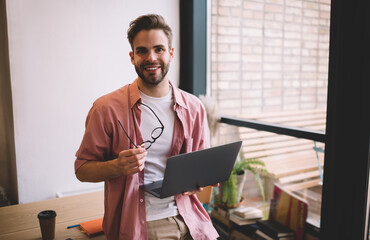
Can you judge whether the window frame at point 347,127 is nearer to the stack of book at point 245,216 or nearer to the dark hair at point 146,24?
the stack of book at point 245,216

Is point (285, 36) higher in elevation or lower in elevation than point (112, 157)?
higher

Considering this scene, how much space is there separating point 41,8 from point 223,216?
2.09m

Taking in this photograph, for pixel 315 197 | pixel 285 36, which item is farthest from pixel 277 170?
pixel 285 36

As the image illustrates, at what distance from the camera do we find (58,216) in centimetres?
188

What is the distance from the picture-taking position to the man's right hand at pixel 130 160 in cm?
133

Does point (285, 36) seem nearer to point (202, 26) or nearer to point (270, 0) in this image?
point (270, 0)

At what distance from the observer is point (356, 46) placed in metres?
1.71

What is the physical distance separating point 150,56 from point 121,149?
1.43 ft

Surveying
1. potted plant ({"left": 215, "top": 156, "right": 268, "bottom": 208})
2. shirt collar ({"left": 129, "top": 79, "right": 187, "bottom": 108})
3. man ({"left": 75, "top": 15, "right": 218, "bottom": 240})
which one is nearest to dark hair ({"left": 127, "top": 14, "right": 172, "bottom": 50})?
man ({"left": 75, "top": 15, "right": 218, "bottom": 240})

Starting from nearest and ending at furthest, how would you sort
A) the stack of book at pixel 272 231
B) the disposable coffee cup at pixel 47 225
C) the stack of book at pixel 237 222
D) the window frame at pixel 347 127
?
the disposable coffee cup at pixel 47 225 < the window frame at pixel 347 127 < the stack of book at pixel 272 231 < the stack of book at pixel 237 222

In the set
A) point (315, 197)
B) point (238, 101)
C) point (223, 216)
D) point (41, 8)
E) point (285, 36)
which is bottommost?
point (223, 216)

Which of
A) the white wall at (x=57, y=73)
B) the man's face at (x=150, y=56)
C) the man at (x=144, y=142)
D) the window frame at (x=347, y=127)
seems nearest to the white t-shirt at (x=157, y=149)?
the man at (x=144, y=142)

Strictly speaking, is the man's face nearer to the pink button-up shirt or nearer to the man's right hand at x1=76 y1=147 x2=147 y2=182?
the pink button-up shirt

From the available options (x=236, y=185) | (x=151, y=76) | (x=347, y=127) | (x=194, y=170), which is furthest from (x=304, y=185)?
(x=151, y=76)
